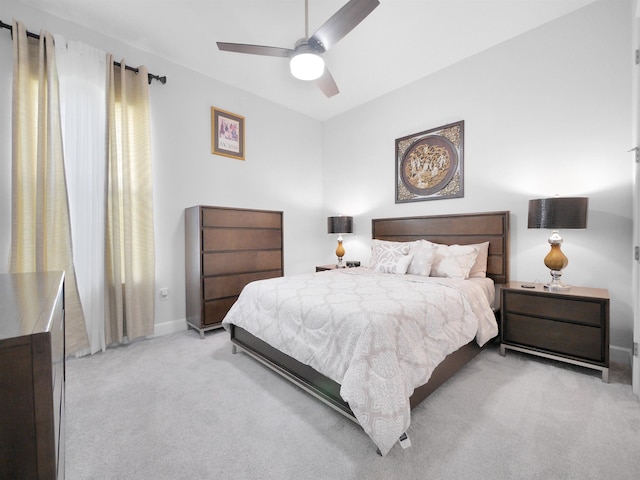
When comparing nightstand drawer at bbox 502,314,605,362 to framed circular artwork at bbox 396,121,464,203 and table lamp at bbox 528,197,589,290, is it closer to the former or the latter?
table lamp at bbox 528,197,589,290

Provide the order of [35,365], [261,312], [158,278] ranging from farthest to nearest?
[158,278], [261,312], [35,365]

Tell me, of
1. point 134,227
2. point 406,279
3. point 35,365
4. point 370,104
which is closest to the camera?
point 35,365

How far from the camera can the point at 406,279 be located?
2639 mm

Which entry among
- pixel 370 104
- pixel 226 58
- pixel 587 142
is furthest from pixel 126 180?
pixel 587 142

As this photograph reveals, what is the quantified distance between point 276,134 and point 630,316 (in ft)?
14.2

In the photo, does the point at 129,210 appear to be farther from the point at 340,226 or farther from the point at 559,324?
the point at 559,324

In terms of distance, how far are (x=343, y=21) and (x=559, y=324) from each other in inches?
108

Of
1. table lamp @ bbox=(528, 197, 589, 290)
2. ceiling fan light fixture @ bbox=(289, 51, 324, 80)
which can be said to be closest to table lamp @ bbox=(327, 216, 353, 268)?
ceiling fan light fixture @ bbox=(289, 51, 324, 80)

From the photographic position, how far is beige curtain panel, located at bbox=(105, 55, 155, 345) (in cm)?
266

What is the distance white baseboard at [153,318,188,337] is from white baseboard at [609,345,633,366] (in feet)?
13.5

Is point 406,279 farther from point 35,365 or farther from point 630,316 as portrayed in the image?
point 35,365

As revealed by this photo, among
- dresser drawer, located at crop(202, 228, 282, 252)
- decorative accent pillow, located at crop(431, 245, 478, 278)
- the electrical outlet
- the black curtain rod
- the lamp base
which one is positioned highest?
the black curtain rod

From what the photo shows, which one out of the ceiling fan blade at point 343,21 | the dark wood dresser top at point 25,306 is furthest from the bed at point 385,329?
the ceiling fan blade at point 343,21

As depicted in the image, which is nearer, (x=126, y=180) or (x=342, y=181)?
(x=126, y=180)
